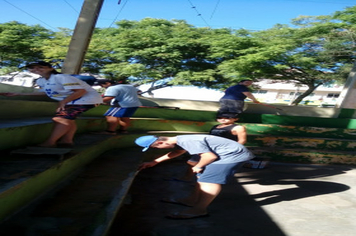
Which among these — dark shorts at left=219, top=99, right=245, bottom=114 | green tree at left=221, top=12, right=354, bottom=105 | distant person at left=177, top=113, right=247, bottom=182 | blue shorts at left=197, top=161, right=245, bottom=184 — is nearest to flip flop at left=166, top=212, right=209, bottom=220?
blue shorts at left=197, top=161, right=245, bottom=184

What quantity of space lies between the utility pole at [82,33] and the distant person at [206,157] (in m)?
4.65

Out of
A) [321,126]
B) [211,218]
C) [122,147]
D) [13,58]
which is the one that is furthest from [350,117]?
[13,58]

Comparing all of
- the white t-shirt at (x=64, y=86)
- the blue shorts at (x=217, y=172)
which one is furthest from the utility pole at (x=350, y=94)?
the white t-shirt at (x=64, y=86)

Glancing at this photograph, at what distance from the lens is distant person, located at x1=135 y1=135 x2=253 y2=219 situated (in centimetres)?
329

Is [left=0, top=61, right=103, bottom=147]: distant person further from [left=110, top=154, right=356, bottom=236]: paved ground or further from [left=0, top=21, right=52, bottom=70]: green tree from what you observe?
[left=0, top=21, right=52, bottom=70]: green tree

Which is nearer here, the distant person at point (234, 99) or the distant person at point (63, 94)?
the distant person at point (63, 94)

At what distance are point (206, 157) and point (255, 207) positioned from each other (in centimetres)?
Result: 132

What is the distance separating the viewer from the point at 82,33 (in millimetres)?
7219

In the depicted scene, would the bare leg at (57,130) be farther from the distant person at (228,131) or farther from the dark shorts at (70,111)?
the distant person at (228,131)

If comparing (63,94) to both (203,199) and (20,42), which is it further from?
(20,42)

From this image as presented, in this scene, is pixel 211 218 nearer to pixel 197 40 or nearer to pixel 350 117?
pixel 350 117

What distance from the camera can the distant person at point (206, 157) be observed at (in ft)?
10.8

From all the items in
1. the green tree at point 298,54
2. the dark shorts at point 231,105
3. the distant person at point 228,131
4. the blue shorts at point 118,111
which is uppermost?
the green tree at point 298,54

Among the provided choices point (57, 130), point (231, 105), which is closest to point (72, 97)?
point (57, 130)
